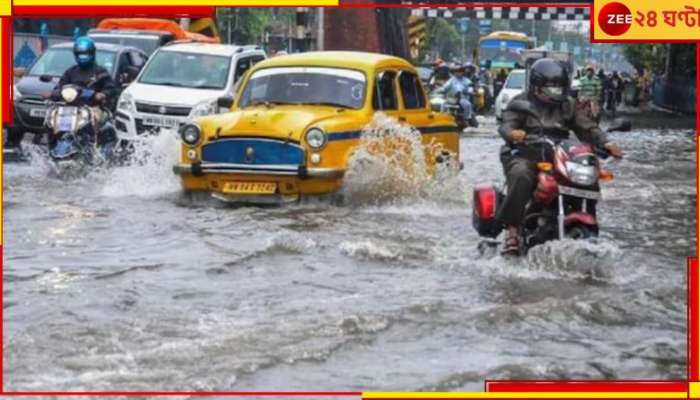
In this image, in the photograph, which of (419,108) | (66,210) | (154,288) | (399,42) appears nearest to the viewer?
(154,288)

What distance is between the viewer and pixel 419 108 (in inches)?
638

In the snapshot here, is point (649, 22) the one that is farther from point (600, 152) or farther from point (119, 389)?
point (600, 152)

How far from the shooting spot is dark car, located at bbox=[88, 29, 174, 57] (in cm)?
2788

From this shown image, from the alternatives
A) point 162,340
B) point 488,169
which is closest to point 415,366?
point 162,340

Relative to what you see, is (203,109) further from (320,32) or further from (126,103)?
(320,32)

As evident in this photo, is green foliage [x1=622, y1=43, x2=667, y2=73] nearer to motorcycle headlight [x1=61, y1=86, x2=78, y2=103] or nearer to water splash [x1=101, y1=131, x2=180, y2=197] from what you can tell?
motorcycle headlight [x1=61, y1=86, x2=78, y2=103]

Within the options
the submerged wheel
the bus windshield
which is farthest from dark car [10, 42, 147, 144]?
the bus windshield

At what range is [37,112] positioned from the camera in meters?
20.5

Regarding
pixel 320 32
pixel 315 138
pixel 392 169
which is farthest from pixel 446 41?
pixel 315 138

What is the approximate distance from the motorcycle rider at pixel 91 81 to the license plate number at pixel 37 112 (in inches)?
109

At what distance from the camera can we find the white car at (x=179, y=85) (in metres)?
19.0

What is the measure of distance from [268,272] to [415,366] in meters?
3.22

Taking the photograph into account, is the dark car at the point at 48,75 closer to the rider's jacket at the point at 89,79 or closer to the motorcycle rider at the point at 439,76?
the rider's jacket at the point at 89,79

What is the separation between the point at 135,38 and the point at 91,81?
1071 centimetres
